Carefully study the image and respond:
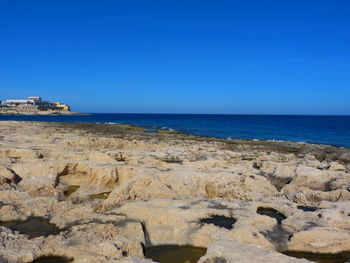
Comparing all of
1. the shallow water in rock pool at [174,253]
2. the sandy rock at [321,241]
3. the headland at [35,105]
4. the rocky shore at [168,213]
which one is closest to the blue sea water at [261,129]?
the rocky shore at [168,213]

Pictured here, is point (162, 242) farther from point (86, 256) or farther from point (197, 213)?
point (86, 256)

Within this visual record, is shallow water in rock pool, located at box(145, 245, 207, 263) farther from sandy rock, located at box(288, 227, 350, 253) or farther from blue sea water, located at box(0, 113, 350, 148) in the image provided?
blue sea water, located at box(0, 113, 350, 148)

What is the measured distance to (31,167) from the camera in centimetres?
1215

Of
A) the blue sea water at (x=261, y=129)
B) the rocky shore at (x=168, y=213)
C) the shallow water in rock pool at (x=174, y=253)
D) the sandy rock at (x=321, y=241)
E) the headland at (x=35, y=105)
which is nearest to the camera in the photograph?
the rocky shore at (x=168, y=213)

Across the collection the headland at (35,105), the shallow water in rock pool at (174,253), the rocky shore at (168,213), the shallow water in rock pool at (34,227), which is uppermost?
the headland at (35,105)

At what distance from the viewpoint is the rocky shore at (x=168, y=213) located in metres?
6.34

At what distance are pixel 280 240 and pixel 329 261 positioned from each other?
1097mm

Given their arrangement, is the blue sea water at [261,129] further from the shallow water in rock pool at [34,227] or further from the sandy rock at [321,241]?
the shallow water in rock pool at [34,227]

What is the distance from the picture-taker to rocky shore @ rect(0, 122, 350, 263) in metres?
6.34

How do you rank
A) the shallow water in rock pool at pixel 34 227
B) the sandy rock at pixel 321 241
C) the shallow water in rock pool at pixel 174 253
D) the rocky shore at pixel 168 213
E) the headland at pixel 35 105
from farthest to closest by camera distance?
the headland at pixel 35 105 < the shallow water in rock pool at pixel 34 227 < the sandy rock at pixel 321 241 < the shallow water in rock pool at pixel 174 253 < the rocky shore at pixel 168 213

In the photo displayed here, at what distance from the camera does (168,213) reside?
8078mm

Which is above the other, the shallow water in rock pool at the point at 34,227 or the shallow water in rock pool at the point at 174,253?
the shallow water in rock pool at the point at 34,227

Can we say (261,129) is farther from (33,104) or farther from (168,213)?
(33,104)

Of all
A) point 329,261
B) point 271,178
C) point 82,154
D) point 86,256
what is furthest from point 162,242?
point 82,154
